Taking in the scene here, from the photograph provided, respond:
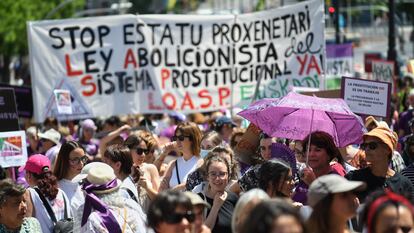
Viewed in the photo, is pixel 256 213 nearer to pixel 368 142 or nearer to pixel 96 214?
pixel 96 214

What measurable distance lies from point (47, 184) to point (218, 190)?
1.51m

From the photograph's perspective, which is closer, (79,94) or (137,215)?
(137,215)

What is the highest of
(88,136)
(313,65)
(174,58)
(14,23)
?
(174,58)

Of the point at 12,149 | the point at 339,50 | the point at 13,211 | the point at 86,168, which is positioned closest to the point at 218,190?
the point at 86,168

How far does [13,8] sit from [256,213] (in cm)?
4688

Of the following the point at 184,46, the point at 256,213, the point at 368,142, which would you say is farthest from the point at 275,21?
the point at 256,213

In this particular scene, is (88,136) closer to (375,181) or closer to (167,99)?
(167,99)

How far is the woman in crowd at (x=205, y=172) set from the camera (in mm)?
8078

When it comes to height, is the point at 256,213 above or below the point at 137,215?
above

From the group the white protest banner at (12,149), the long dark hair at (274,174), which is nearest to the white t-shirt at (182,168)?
the white protest banner at (12,149)

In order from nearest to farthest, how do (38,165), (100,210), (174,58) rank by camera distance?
(100,210)
(38,165)
(174,58)

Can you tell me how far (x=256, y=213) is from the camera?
483 cm

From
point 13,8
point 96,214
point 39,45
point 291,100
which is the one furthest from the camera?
point 13,8

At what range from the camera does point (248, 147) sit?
9.20m
